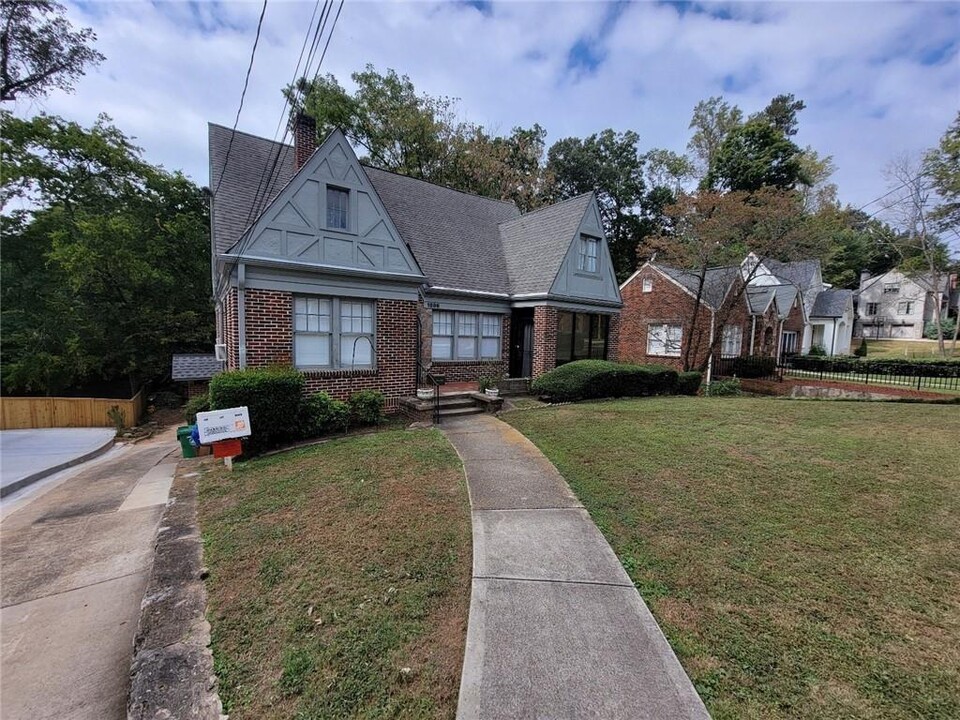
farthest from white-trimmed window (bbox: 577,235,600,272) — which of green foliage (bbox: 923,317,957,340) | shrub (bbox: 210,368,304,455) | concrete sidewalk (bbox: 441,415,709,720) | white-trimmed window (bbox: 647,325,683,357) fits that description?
green foliage (bbox: 923,317,957,340)

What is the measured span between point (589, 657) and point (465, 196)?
16.3 meters

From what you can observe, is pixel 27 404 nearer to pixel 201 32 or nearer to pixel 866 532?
pixel 201 32

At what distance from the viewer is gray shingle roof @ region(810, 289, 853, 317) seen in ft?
102

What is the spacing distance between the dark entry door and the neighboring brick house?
8.58 m

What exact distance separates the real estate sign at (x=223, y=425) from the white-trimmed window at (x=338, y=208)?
4798mm

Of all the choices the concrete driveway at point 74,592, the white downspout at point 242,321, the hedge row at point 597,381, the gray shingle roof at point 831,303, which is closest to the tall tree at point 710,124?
the gray shingle roof at point 831,303

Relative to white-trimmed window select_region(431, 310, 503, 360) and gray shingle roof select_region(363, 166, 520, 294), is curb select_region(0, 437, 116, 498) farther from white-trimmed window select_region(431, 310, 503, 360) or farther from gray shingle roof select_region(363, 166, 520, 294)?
gray shingle roof select_region(363, 166, 520, 294)

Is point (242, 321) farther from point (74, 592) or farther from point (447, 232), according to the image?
point (447, 232)

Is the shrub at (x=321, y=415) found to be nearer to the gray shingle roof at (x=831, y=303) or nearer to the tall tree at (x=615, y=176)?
the tall tree at (x=615, y=176)

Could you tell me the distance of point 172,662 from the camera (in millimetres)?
2742

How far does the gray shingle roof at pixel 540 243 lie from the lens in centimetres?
1324

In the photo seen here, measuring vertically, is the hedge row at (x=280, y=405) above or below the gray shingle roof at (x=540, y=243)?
below

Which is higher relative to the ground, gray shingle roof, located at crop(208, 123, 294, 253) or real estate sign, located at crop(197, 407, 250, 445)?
gray shingle roof, located at crop(208, 123, 294, 253)

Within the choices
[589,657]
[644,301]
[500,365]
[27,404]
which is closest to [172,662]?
[589,657]
